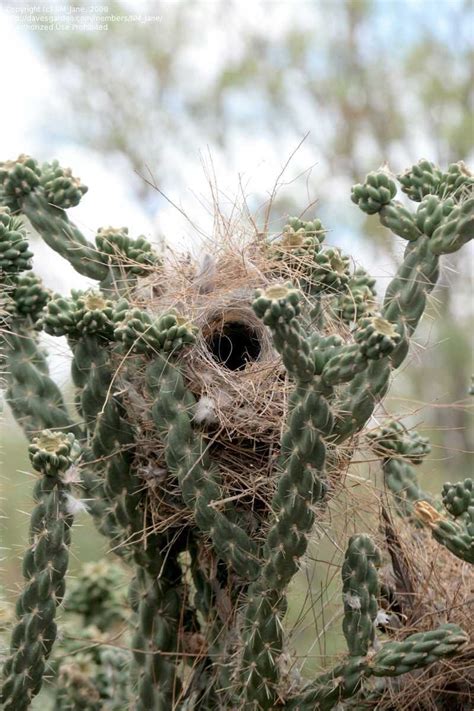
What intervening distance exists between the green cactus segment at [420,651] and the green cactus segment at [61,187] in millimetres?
1279

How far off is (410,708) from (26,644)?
84 centimetres

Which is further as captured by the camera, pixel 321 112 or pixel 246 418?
pixel 321 112

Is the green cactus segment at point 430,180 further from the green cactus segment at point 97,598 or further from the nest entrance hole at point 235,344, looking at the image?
the green cactus segment at point 97,598

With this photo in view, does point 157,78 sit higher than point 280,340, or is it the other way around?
point 157,78

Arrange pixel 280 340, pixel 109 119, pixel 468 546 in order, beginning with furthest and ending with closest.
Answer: pixel 109 119 → pixel 468 546 → pixel 280 340

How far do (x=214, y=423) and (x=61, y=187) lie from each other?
755mm

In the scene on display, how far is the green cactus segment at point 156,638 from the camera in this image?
2256mm

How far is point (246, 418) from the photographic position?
6.97 ft

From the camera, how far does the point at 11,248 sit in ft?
7.61

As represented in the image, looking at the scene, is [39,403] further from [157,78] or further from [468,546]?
[157,78]

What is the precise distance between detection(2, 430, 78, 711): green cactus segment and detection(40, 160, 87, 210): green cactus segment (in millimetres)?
646

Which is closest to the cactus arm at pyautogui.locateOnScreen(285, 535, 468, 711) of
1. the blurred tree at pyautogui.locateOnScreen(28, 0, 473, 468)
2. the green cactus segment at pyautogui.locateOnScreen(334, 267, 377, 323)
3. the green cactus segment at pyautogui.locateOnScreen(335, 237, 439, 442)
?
the green cactus segment at pyautogui.locateOnScreen(335, 237, 439, 442)

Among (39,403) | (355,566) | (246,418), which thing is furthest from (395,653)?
(39,403)

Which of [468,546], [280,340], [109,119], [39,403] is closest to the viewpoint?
[280,340]
